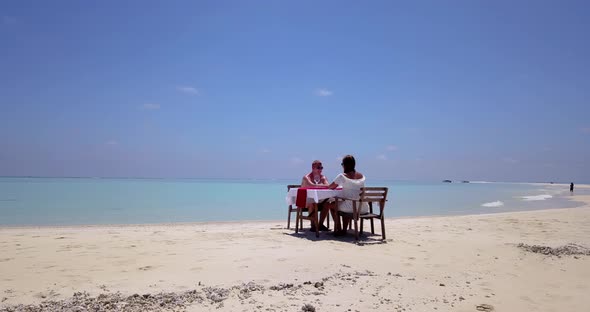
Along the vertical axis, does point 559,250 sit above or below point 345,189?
below

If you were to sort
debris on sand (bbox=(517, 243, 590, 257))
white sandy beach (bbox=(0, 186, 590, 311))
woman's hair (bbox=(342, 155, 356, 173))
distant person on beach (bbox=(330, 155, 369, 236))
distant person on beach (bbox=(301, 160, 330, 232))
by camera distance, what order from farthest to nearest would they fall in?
distant person on beach (bbox=(301, 160, 330, 232))
woman's hair (bbox=(342, 155, 356, 173))
distant person on beach (bbox=(330, 155, 369, 236))
debris on sand (bbox=(517, 243, 590, 257))
white sandy beach (bbox=(0, 186, 590, 311))

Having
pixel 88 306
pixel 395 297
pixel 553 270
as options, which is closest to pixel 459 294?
pixel 395 297

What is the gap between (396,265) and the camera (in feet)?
18.2

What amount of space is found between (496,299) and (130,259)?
470 cm

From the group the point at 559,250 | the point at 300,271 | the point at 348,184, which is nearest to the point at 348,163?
the point at 348,184

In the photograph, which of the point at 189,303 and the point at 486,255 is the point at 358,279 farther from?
the point at 486,255

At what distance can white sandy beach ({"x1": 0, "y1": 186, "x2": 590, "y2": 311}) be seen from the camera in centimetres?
400

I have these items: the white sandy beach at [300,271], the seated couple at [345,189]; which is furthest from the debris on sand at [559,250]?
the seated couple at [345,189]

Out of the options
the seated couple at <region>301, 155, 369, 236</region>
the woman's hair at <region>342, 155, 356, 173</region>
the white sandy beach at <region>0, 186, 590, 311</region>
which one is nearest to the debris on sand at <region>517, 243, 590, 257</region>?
the white sandy beach at <region>0, 186, 590, 311</region>

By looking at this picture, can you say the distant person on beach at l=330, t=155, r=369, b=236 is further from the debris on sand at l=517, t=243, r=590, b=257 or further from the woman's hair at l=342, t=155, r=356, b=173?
the debris on sand at l=517, t=243, r=590, b=257

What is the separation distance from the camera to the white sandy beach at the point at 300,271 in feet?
13.1

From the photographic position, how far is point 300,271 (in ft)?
16.4

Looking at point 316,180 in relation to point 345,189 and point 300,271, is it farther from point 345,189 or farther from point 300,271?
point 300,271

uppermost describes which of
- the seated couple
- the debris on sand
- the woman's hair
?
the woman's hair
